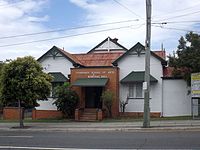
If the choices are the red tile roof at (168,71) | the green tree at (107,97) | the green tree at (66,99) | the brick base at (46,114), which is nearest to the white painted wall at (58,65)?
the green tree at (66,99)

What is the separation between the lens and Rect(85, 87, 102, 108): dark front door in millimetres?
36281

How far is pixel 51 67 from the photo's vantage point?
3747 centimetres

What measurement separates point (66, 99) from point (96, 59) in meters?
7.63

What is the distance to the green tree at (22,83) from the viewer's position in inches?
1065

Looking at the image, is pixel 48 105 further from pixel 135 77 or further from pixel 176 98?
pixel 176 98

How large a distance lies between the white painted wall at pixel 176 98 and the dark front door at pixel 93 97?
6.31 m

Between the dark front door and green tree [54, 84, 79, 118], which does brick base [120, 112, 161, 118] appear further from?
green tree [54, 84, 79, 118]

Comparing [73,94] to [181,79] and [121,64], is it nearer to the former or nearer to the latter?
Result: [121,64]

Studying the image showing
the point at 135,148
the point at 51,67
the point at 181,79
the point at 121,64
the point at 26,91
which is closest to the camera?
the point at 135,148

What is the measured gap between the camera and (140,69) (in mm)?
34531

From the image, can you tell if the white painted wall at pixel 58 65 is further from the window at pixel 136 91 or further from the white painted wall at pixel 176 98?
the white painted wall at pixel 176 98

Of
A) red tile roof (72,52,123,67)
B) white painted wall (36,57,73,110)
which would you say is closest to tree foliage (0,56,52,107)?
white painted wall (36,57,73,110)

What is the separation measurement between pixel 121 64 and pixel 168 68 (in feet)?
14.2

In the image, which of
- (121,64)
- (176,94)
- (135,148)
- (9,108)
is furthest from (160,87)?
(135,148)
